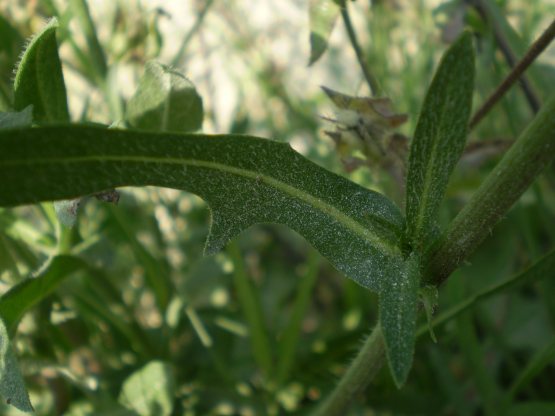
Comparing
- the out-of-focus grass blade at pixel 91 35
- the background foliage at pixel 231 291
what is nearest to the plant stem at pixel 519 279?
the background foliage at pixel 231 291

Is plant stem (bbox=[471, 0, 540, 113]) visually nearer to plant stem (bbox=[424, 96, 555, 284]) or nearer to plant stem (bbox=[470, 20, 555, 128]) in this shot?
plant stem (bbox=[470, 20, 555, 128])

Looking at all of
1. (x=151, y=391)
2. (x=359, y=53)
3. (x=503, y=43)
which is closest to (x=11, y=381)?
(x=151, y=391)

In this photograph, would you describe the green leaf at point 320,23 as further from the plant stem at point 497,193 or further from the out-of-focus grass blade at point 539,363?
the out-of-focus grass blade at point 539,363

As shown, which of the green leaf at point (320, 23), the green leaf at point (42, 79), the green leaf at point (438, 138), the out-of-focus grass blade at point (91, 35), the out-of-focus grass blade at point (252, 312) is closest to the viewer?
the green leaf at point (438, 138)

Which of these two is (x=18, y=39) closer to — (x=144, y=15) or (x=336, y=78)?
(x=144, y=15)

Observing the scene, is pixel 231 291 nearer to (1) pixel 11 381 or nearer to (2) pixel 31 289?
(2) pixel 31 289

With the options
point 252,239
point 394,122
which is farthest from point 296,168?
point 252,239
